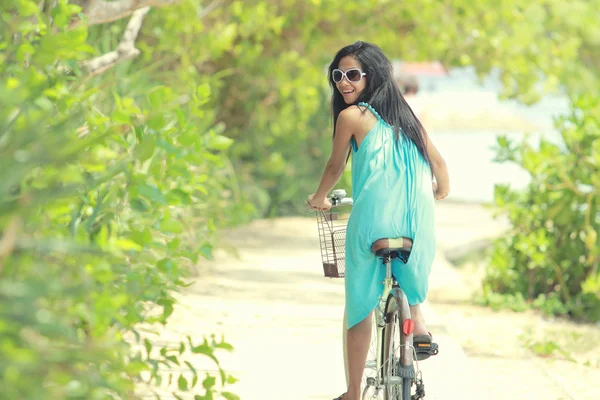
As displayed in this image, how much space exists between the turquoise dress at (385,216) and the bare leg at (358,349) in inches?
1.8

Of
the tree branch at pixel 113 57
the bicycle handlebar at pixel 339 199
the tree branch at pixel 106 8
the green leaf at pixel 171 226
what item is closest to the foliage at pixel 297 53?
the tree branch at pixel 113 57

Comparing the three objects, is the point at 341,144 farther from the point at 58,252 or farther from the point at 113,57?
the point at 113,57

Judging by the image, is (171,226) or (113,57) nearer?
(171,226)

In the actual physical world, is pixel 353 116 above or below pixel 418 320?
above

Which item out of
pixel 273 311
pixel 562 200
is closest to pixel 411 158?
pixel 273 311

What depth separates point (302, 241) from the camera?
42.2 ft

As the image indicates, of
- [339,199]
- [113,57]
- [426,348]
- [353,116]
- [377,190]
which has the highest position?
[113,57]

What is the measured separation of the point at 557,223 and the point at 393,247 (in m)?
5.16

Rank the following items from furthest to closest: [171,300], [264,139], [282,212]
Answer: [282,212], [264,139], [171,300]

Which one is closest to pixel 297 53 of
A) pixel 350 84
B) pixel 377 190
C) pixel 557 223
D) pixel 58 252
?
pixel 557 223

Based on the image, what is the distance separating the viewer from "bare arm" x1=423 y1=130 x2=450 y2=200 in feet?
15.6

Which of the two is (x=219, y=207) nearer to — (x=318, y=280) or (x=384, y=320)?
(x=318, y=280)

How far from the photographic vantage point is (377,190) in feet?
14.9

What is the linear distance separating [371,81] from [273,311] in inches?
146
